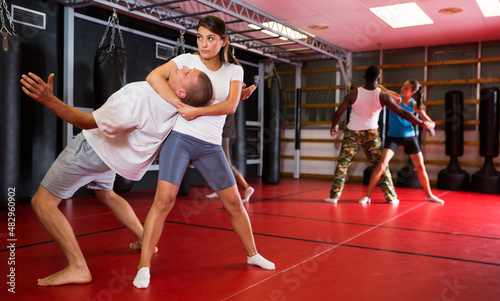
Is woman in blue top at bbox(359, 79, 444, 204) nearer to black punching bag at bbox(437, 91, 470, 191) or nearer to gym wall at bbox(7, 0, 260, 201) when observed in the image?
black punching bag at bbox(437, 91, 470, 191)

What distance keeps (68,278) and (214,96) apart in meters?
1.20

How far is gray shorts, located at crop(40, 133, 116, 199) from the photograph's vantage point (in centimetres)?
217

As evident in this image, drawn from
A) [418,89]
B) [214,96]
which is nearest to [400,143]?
[418,89]

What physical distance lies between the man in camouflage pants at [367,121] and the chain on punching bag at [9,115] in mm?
3434

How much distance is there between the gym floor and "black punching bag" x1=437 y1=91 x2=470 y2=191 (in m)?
2.24

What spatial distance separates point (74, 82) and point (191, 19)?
6.32 ft

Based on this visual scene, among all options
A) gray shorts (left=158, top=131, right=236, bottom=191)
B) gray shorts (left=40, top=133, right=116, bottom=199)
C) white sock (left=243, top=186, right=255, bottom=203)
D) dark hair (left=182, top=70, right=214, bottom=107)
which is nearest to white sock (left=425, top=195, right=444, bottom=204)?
white sock (left=243, top=186, right=255, bottom=203)

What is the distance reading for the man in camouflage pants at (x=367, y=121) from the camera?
196 inches

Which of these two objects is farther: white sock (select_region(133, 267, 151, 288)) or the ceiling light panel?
the ceiling light panel

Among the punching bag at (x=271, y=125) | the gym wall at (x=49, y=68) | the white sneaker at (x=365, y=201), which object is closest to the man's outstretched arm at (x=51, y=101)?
the gym wall at (x=49, y=68)

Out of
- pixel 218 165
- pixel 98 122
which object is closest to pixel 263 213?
pixel 218 165

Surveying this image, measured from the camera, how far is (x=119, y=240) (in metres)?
3.16

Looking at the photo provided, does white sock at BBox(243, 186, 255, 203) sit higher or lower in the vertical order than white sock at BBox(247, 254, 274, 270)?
higher

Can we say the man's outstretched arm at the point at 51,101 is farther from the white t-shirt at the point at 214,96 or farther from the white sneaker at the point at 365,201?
the white sneaker at the point at 365,201
